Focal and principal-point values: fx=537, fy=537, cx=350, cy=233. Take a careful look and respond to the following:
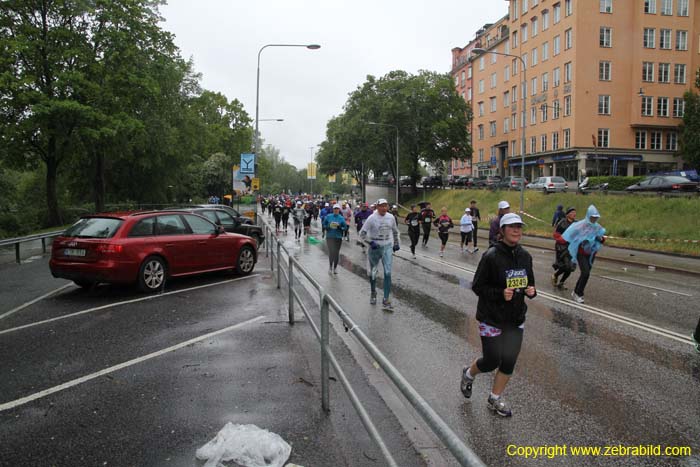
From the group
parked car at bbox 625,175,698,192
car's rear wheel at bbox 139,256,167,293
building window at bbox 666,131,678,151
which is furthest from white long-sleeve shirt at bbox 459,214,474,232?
building window at bbox 666,131,678,151

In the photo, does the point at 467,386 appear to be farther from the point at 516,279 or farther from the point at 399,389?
the point at 399,389

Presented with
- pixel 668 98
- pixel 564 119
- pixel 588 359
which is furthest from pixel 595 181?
pixel 588 359

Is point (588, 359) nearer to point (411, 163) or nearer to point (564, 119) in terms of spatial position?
point (564, 119)

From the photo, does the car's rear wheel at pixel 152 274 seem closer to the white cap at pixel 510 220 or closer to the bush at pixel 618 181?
the white cap at pixel 510 220

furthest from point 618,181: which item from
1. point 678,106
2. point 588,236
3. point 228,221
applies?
point 588,236

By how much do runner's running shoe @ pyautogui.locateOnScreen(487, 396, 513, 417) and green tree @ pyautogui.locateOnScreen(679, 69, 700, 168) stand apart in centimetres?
4845

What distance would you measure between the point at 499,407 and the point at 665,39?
5459 cm

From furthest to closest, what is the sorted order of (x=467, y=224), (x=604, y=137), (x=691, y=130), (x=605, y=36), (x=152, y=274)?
(x=604, y=137) → (x=605, y=36) → (x=691, y=130) → (x=467, y=224) → (x=152, y=274)

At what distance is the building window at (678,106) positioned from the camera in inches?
1922

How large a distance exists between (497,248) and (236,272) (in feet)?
28.2

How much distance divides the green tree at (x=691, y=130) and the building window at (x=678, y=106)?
79.5 inches

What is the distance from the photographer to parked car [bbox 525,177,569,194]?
36.7m

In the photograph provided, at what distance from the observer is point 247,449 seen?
133 inches

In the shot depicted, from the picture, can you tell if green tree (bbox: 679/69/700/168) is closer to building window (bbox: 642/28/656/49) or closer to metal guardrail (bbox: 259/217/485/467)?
building window (bbox: 642/28/656/49)
